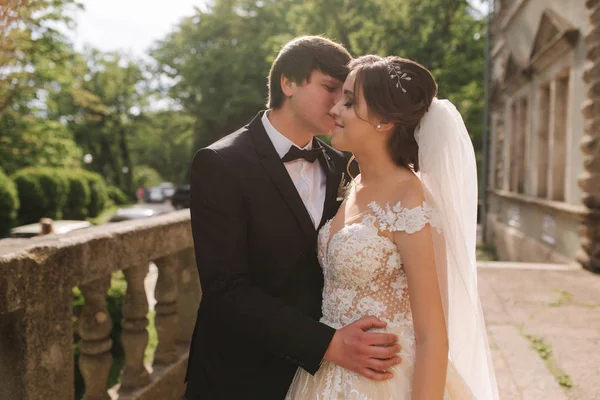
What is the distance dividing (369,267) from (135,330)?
1.94 m

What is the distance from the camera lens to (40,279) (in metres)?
2.34

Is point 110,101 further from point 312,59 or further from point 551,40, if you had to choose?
point 312,59

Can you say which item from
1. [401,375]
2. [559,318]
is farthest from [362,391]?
[559,318]

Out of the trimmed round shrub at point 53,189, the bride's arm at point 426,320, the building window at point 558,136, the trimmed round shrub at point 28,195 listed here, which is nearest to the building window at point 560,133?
the building window at point 558,136

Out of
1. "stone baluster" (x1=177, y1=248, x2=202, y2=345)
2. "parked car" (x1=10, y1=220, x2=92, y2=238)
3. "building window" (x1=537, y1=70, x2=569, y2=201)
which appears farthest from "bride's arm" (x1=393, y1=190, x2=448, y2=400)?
"parked car" (x1=10, y1=220, x2=92, y2=238)

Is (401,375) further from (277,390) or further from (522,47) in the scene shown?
(522,47)

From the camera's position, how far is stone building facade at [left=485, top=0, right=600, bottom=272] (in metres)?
8.37

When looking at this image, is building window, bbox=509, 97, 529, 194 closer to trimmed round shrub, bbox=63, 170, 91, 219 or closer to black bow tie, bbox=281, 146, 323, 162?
black bow tie, bbox=281, 146, 323, 162

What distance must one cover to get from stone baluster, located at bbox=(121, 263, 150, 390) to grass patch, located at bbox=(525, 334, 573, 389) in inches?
111

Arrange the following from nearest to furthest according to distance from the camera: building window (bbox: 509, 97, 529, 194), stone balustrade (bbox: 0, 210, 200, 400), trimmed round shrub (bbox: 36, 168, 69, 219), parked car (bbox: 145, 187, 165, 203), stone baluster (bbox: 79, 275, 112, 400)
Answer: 1. stone balustrade (bbox: 0, 210, 200, 400)
2. stone baluster (bbox: 79, 275, 112, 400)
3. building window (bbox: 509, 97, 529, 194)
4. trimmed round shrub (bbox: 36, 168, 69, 219)
5. parked car (bbox: 145, 187, 165, 203)

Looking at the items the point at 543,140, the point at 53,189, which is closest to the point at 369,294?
the point at 543,140

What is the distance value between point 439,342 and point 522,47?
44.0 feet

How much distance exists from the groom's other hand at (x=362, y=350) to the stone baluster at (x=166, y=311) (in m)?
2.05

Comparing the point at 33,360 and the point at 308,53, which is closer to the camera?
the point at 33,360
